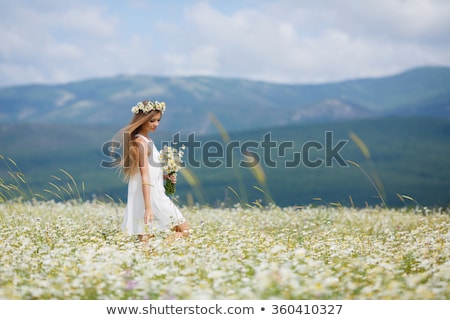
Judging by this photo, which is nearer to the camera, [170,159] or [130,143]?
[130,143]

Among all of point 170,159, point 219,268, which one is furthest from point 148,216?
point 219,268

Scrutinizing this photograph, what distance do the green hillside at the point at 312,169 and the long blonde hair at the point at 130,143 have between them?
19717 millimetres

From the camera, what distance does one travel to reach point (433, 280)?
215 inches

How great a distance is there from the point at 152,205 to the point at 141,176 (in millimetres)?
428

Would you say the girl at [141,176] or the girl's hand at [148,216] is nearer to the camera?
the girl's hand at [148,216]

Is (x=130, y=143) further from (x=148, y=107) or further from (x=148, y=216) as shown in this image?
(x=148, y=216)

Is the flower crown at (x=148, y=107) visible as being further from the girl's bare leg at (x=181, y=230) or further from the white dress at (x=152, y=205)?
the girl's bare leg at (x=181, y=230)

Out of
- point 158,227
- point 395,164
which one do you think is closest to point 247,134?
point 395,164

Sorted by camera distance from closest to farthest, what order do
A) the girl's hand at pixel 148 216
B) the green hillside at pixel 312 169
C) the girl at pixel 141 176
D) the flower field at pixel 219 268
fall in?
the flower field at pixel 219 268
the girl's hand at pixel 148 216
the girl at pixel 141 176
the green hillside at pixel 312 169

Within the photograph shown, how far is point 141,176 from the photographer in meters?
7.24

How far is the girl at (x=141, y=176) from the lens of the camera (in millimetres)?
7297

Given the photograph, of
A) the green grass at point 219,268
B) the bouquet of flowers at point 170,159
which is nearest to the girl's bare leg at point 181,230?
the green grass at point 219,268
